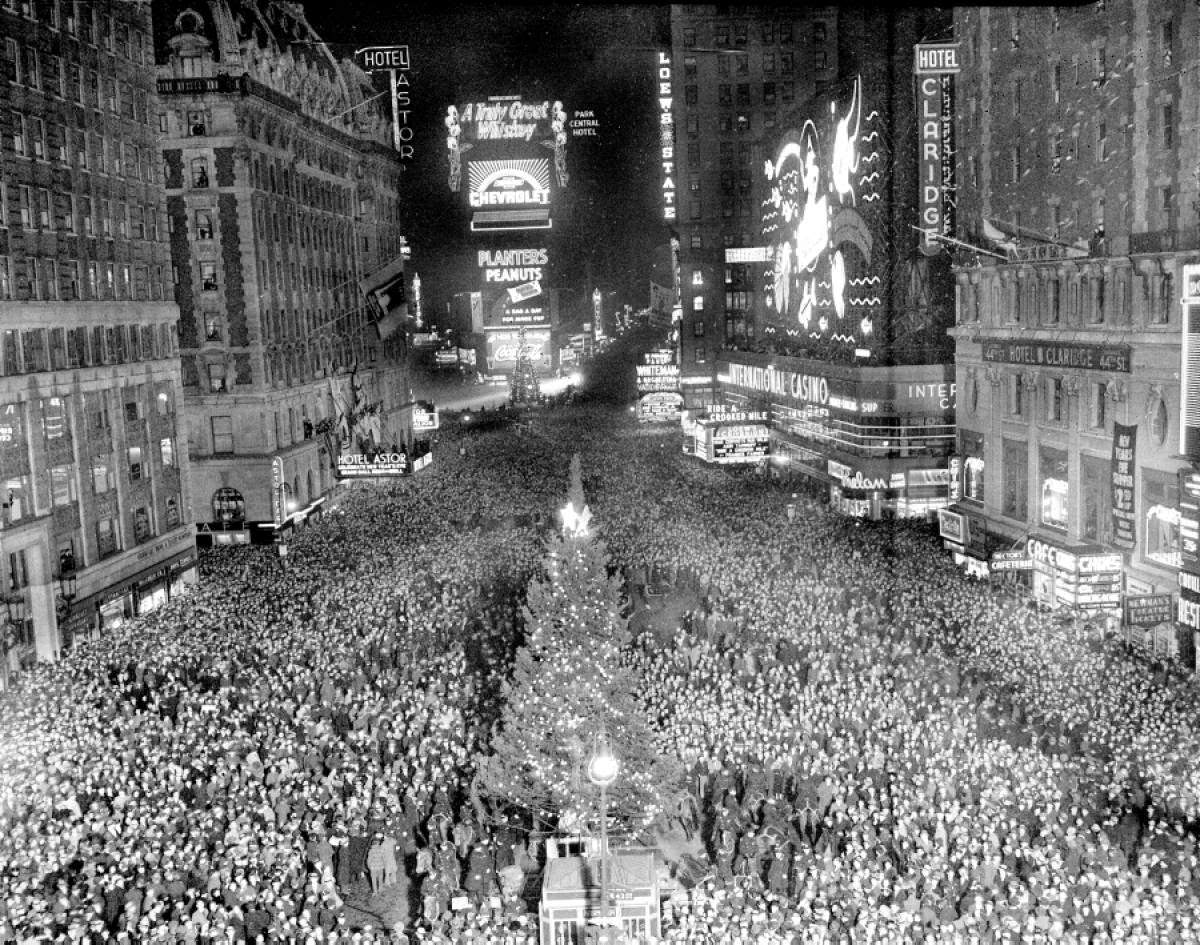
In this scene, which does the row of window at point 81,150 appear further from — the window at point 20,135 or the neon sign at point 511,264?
the neon sign at point 511,264

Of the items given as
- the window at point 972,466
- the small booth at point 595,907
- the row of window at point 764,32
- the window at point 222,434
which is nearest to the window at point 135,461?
the window at point 222,434

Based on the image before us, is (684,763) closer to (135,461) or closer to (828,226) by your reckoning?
(135,461)

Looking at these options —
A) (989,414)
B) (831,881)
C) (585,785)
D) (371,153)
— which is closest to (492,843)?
(585,785)

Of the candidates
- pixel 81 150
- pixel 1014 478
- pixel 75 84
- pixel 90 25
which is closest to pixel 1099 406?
pixel 1014 478

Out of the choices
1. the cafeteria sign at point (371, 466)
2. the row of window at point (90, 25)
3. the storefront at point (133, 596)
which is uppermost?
the row of window at point (90, 25)

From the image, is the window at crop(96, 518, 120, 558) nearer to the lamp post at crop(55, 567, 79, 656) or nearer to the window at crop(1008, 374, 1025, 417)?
the lamp post at crop(55, 567, 79, 656)

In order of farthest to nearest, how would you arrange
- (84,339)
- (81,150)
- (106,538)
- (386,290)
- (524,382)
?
(524,382) → (386,290) → (106,538) → (81,150) → (84,339)
